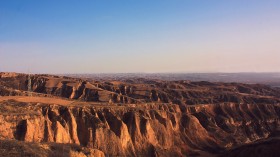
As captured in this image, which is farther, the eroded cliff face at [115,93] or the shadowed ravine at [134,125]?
the eroded cliff face at [115,93]

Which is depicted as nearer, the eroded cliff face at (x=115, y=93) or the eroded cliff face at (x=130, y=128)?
the eroded cliff face at (x=130, y=128)

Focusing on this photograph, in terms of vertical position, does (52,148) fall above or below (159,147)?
above

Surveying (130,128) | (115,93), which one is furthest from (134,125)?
(115,93)

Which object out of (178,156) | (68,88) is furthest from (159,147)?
(68,88)

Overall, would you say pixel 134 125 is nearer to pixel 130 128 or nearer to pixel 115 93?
pixel 130 128

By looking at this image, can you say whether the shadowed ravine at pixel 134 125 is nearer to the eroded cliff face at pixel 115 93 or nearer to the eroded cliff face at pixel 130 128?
Answer: the eroded cliff face at pixel 130 128

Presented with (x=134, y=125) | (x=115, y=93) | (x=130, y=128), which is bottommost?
(x=130, y=128)

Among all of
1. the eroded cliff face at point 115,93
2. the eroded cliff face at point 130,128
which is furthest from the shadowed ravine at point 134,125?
the eroded cliff face at point 115,93

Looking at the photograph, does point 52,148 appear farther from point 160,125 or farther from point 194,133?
point 194,133
